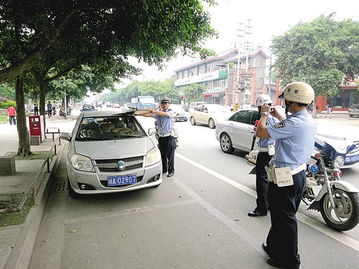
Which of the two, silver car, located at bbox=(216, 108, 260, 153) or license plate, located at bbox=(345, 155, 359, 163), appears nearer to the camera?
license plate, located at bbox=(345, 155, 359, 163)

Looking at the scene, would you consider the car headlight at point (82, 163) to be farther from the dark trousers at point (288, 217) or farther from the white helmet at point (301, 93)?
the white helmet at point (301, 93)

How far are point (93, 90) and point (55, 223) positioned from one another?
2710 centimetres

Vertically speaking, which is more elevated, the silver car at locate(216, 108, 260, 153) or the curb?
the silver car at locate(216, 108, 260, 153)

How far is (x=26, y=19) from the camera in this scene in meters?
4.86

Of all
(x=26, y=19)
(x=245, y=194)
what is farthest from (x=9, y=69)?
(x=245, y=194)

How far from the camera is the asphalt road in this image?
114 inches

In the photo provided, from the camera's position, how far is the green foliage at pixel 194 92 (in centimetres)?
4574

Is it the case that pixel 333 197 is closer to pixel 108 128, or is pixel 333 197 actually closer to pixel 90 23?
pixel 108 128

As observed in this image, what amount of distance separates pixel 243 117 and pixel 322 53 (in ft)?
73.6

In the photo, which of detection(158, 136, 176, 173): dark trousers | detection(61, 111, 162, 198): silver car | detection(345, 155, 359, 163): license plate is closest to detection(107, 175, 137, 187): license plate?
detection(61, 111, 162, 198): silver car

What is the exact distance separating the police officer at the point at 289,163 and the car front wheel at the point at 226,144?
5666 millimetres

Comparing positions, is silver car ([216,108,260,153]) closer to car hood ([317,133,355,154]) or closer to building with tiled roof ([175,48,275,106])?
car hood ([317,133,355,154])

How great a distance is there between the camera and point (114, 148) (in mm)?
4477

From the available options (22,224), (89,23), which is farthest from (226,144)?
(22,224)
